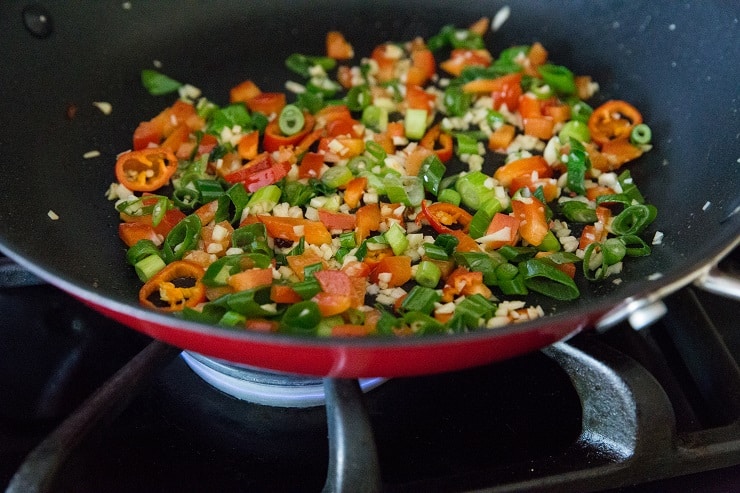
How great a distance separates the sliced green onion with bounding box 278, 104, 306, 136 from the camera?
143 cm

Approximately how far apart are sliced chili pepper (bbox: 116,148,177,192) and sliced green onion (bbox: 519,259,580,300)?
0.68m

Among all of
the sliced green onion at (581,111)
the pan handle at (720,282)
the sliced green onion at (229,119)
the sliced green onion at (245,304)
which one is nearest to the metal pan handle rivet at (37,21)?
the sliced green onion at (229,119)

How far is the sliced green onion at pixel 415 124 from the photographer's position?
1.46m

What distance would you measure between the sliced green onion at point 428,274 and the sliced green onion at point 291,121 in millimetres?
434

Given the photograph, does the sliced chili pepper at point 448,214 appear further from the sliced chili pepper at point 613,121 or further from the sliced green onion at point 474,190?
the sliced chili pepper at point 613,121

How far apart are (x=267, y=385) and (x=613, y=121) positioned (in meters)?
0.89

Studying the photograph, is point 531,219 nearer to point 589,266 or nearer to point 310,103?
point 589,266

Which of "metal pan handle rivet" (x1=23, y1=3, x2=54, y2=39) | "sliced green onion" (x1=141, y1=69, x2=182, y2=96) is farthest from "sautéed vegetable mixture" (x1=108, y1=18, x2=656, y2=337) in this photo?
"metal pan handle rivet" (x1=23, y1=3, x2=54, y2=39)

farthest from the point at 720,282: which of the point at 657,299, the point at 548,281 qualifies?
the point at 548,281

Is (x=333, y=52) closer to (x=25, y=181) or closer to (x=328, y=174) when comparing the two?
(x=328, y=174)

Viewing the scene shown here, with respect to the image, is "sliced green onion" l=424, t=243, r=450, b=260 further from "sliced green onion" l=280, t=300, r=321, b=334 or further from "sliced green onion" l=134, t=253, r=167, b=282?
"sliced green onion" l=134, t=253, r=167, b=282

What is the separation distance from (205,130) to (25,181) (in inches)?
14.3

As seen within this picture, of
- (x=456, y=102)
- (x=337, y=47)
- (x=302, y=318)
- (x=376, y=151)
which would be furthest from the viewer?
(x=337, y=47)

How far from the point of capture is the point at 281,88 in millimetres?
1568
